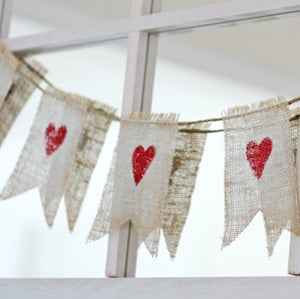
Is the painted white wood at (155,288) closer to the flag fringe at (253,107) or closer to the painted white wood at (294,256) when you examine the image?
the painted white wood at (294,256)

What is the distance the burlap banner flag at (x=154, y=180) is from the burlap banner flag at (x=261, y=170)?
Result: 0.26 feet

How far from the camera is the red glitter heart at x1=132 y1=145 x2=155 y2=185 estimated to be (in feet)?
5.98

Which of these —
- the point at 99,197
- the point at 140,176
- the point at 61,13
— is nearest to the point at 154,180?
the point at 140,176

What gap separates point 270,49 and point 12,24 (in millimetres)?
587

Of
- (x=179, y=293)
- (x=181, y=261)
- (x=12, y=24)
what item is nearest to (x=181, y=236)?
(x=181, y=261)

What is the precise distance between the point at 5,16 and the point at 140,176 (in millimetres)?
515

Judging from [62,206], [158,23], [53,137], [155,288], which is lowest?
[155,288]

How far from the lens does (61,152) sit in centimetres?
196

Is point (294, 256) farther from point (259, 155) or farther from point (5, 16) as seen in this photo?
point (5, 16)

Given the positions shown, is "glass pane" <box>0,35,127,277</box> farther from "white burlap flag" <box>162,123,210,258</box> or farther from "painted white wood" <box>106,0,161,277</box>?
"white burlap flag" <box>162,123,210,258</box>

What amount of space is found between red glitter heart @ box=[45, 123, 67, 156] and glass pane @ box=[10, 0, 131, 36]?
210mm


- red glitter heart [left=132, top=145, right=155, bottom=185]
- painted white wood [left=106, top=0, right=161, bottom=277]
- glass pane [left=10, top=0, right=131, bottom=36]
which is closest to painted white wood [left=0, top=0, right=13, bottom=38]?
glass pane [left=10, top=0, right=131, bottom=36]

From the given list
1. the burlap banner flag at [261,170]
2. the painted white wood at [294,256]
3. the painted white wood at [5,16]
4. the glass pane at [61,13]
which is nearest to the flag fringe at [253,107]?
the burlap banner flag at [261,170]

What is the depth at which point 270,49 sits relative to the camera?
1.79 m
